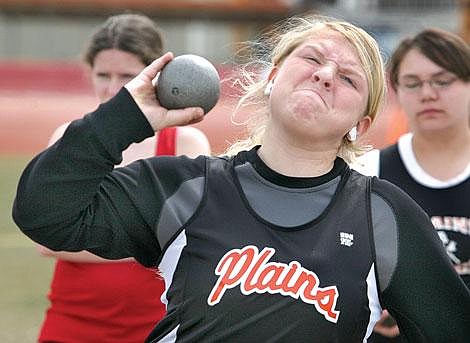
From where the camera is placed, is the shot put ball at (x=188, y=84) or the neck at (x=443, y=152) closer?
the shot put ball at (x=188, y=84)

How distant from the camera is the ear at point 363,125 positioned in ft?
9.26

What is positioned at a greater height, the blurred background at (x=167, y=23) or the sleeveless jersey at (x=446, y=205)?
the sleeveless jersey at (x=446, y=205)

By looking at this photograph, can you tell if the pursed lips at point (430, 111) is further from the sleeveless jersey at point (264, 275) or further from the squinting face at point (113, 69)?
the sleeveless jersey at point (264, 275)

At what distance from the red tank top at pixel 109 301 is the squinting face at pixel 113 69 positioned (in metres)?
0.37

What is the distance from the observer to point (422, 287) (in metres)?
2.62

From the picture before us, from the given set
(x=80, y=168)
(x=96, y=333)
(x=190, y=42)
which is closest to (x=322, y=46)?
(x=80, y=168)

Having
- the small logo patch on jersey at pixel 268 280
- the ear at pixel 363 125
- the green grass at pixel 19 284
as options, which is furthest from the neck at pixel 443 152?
the green grass at pixel 19 284

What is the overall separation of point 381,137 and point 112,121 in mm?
16944

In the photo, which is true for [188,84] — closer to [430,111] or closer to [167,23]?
[430,111]

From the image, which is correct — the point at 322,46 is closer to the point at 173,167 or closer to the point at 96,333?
the point at 173,167

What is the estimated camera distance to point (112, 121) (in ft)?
8.24

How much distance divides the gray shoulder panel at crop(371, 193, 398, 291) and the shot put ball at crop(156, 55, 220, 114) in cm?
A: 53

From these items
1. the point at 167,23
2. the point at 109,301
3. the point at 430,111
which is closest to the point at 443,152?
the point at 430,111

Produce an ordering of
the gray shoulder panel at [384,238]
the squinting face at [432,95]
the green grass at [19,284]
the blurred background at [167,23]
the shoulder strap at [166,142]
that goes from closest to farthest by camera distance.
→ the gray shoulder panel at [384,238] → the shoulder strap at [166,142] → the squinting face at [432,95] → the green grass at [19,284] → the blurred background at [167,23]
